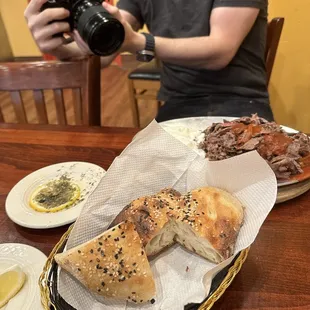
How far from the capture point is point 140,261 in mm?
590

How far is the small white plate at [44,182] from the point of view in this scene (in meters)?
0.76

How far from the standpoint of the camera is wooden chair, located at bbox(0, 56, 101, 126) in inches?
48.8

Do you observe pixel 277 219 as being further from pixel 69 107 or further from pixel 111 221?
pixel 69 107

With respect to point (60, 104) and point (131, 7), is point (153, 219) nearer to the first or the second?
point (60, 104)

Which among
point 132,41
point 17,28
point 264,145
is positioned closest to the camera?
point 264,145

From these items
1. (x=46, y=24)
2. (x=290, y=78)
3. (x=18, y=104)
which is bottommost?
(x=290, y=78)

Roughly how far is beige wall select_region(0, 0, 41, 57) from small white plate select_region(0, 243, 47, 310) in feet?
12.1

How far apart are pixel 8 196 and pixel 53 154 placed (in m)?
0.23

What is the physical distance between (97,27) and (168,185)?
0.43m

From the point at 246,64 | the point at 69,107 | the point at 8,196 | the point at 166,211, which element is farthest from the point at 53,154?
the point at 69,107

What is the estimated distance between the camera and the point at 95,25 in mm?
890

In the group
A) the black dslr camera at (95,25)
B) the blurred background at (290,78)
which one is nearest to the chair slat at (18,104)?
the black dslr camera at (95,25)

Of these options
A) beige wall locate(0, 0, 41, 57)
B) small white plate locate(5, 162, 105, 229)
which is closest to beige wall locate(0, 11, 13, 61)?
beige wall locate(0, 0, 41, 57)

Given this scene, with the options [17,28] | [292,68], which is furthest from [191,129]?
[17,28]
